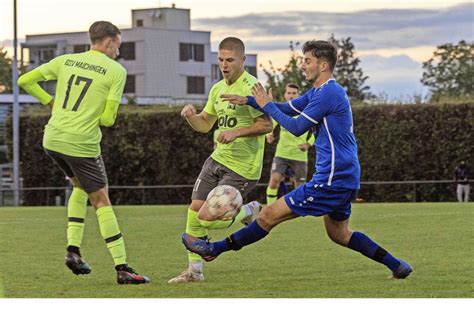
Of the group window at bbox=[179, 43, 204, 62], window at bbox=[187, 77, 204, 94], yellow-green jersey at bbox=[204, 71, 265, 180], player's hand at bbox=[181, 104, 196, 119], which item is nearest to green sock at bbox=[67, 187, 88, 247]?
player's hand at bbox=[181, 104, 196, 119]

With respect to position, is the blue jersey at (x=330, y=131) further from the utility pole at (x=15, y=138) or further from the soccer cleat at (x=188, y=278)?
the utility pole at (x=15, y=138)

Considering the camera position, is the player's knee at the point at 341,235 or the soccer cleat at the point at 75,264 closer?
the player's knee at the point at 341,235

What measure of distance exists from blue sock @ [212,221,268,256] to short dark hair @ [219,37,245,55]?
1635mm

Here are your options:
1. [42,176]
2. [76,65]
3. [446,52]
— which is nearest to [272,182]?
[76,65]

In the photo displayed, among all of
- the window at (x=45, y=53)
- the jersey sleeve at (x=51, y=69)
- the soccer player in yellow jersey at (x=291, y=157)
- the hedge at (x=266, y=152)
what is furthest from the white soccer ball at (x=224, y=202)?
the window at (x=45, y=53)

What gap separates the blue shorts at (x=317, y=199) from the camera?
9797 mm

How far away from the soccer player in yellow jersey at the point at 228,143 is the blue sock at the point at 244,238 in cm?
27

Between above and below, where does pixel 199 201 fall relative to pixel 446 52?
below

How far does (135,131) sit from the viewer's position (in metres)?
39.2

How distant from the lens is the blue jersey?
384 inches

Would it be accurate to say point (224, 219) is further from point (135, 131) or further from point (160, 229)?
point (135, 131)

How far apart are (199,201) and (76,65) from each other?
5.56 ft

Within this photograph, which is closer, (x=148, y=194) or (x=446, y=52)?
(x=148, y=194)

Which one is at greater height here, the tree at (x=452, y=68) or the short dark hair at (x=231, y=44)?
the tree at (x=452, y=68)
